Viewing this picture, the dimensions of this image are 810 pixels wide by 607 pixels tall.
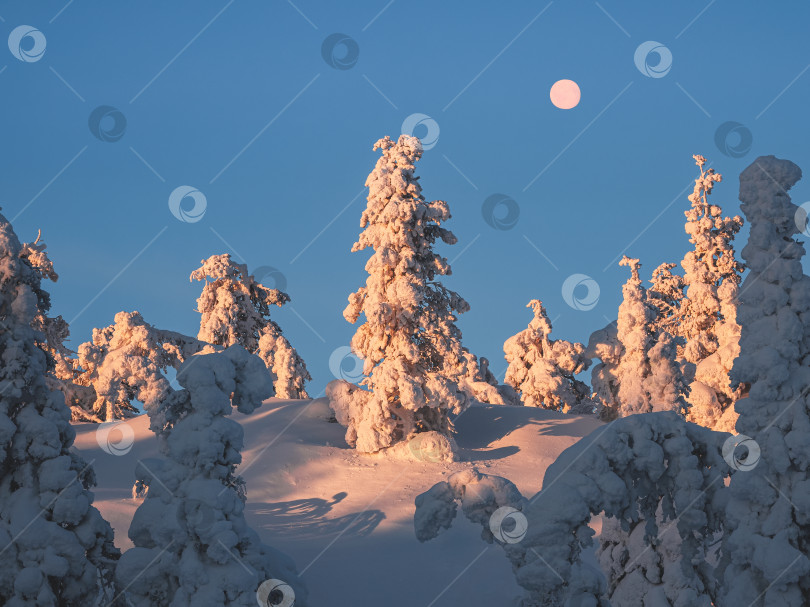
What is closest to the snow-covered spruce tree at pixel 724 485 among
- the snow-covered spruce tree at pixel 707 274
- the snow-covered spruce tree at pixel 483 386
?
the snow-covered spruce tree at pixel 707 274

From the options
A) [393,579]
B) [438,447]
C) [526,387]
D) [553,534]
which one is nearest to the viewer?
[553,534]

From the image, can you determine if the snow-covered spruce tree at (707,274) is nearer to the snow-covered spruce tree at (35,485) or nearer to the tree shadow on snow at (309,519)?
the tree shadow on snow at (309,519)

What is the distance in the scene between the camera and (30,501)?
46.3 feet

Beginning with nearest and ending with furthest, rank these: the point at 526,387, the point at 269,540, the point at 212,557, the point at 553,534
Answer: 1. the point at 553,534
2. the point at 212,557
3. the point at 269,540
4. the point at 526,387

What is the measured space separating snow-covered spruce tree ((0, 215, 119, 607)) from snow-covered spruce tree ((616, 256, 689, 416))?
16.8m

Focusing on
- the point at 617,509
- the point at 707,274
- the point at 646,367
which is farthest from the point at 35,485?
the point at 707,274

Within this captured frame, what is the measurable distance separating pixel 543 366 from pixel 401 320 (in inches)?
355

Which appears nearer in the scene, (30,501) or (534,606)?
(534,606)

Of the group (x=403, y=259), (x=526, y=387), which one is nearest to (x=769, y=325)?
(x=403, y=259)

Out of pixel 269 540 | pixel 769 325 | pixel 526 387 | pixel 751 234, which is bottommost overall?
pixel 269 540

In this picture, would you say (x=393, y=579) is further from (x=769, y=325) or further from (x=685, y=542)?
(x=769, y=325)

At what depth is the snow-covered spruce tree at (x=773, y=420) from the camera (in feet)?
45.7

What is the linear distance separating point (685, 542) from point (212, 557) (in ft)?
19.8

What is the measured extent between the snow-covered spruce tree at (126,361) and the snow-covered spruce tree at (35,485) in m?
12.0
